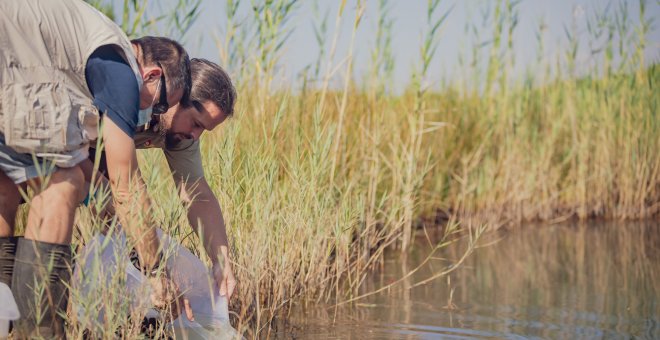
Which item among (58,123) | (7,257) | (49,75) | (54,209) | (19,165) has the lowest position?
(7,257)

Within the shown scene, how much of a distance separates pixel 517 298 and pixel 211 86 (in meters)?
2.12

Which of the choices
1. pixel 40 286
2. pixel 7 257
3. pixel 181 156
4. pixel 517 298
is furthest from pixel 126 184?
pixel 517 298

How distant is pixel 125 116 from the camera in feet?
7.55

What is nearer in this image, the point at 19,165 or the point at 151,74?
the point at 19,165

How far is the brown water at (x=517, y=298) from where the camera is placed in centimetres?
350

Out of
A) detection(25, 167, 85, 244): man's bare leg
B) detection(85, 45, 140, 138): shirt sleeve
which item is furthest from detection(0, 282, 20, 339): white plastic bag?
detection(85, 45, 140, 138): shirt sleeve

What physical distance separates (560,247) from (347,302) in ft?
7.03

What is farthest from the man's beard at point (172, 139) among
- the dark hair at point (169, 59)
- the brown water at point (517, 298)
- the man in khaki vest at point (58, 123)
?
the brown water at point (517, 298)

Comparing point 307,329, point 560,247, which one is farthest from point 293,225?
point 560,247

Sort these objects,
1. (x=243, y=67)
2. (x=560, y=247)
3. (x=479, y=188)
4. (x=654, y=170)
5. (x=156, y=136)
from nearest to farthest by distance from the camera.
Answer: (x=156, y=136), (x=243, y=67), (x=560, y=247), (x=479, y=188), (x=654, y=170)

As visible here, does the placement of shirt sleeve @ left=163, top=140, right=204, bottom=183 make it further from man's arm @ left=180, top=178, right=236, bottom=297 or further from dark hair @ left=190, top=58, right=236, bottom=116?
dark hair @ left=190, top=58, right=236, bottom=116

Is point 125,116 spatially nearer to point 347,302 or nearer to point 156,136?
point 156,136

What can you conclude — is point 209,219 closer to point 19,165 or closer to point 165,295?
point 165,295

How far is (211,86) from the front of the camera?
2.71 m
